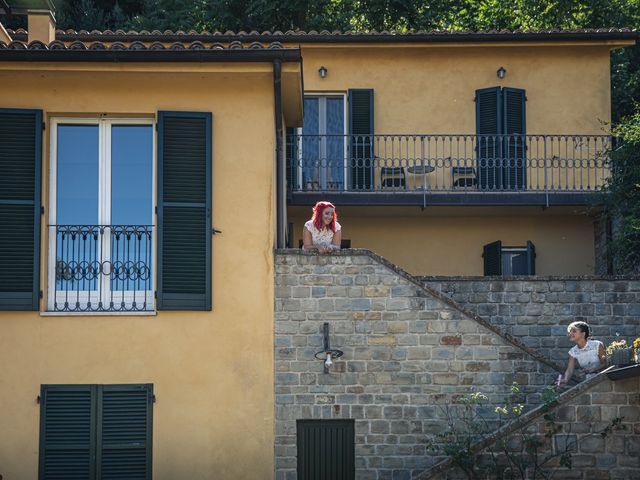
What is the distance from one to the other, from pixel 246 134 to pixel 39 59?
2407mm

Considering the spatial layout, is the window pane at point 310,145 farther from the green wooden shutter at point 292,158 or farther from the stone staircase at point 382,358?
the stone staircase at point 382,358

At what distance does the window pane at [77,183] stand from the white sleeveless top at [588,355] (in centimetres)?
560

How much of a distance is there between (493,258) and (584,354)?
6693 millimetres

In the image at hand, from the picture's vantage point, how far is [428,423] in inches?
595

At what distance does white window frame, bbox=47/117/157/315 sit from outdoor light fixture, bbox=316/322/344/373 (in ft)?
6.26

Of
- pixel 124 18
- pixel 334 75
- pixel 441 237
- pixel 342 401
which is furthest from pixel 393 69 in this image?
A: pixel 124 18

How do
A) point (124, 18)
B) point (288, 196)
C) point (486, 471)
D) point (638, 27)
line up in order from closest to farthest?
point (486, 471)
point (288, 196)
point (638, 27)
point (124, 18)

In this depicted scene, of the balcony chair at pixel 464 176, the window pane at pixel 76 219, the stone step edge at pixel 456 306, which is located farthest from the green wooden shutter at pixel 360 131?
the window pane at pixel 76 219

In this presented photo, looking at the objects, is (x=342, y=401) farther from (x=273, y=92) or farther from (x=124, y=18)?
(x=124, y=18)

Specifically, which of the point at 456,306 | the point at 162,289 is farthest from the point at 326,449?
the point at 162,289

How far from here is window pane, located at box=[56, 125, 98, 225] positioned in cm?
1522

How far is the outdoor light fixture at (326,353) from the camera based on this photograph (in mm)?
15086

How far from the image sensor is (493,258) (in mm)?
21969

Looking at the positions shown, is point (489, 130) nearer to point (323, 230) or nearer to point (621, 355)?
point (323, 230)
